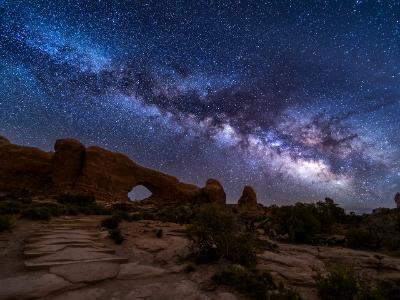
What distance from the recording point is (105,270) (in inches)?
324

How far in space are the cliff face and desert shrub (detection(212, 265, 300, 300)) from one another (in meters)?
33.2

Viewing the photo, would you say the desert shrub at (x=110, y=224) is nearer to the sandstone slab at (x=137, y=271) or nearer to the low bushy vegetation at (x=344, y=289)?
the sandstone slab at (x=137, y=271)

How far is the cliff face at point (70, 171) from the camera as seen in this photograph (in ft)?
125

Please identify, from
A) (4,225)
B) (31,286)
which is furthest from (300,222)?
(4,225)

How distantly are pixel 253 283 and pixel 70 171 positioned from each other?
37.7m

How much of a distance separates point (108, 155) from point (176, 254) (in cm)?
3536

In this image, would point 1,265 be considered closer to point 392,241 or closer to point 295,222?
point 295,222

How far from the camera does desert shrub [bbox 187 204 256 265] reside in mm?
9756

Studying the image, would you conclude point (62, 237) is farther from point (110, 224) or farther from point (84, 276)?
point (84, 276)

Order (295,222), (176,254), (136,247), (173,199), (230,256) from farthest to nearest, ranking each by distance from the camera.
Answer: (173,199), (295,222), (136,247), (176,254), (230,256)

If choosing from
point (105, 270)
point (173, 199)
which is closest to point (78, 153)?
point (173, 199)

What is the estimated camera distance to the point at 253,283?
7.20 metres

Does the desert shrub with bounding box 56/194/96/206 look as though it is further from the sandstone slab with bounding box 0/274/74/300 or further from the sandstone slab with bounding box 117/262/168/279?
the sandstone slab with bounding box 0/274/74/300

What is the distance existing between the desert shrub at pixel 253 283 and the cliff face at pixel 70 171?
3319cm
